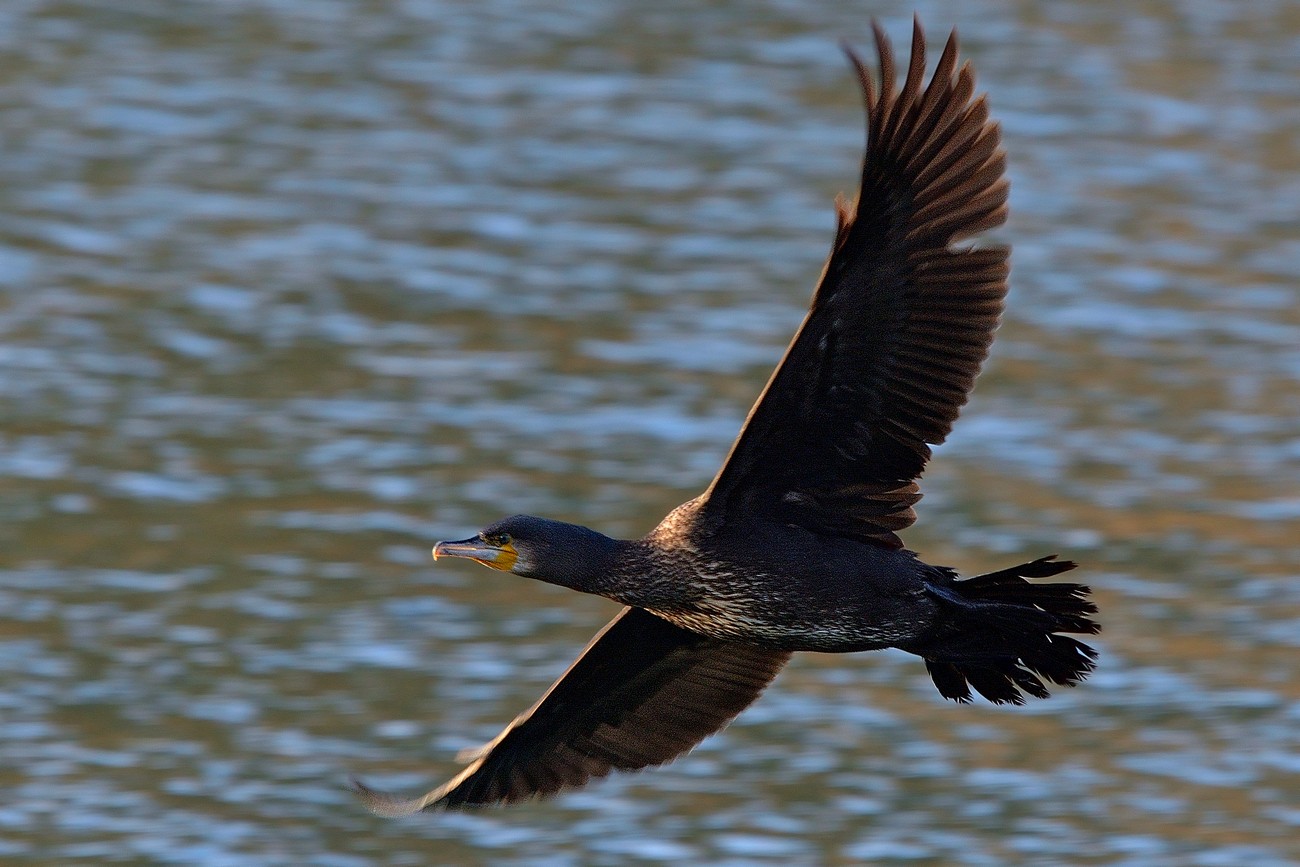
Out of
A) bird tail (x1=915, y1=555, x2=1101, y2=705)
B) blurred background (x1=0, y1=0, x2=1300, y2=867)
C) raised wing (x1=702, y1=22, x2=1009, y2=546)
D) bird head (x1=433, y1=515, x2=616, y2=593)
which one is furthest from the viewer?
blurred background (x1=0, y1=0, x2=1300, y2=867)

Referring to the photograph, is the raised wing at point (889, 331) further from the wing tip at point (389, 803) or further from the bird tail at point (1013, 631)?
the wing tip at point (389, 803)

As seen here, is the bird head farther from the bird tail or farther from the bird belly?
the bird tail

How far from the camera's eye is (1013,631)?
650 cm

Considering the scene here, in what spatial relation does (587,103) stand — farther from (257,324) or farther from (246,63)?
(257,324)

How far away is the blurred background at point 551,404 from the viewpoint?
338 inches

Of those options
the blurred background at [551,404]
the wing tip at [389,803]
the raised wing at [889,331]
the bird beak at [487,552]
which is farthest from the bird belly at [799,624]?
the blurred background at [551,404]

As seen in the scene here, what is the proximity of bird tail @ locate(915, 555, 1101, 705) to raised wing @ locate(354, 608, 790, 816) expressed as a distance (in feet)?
3.07

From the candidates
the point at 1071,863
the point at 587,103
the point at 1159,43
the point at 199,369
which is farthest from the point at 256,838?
the point at 1159,43

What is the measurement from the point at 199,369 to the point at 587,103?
5.12 metres

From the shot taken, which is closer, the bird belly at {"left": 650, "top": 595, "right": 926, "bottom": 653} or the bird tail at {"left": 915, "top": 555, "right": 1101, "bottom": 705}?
the bird tail at {"left": 915, "top": 555, "right": 1101, "bottom": 705}

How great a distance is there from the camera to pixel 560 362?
1270cm

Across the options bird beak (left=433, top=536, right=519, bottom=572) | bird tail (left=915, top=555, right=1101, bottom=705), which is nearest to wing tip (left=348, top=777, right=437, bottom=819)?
bird beak (left=433, top=536, right=519, bottom=572)

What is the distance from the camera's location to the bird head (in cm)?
680

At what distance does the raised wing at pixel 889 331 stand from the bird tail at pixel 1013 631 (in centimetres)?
34
